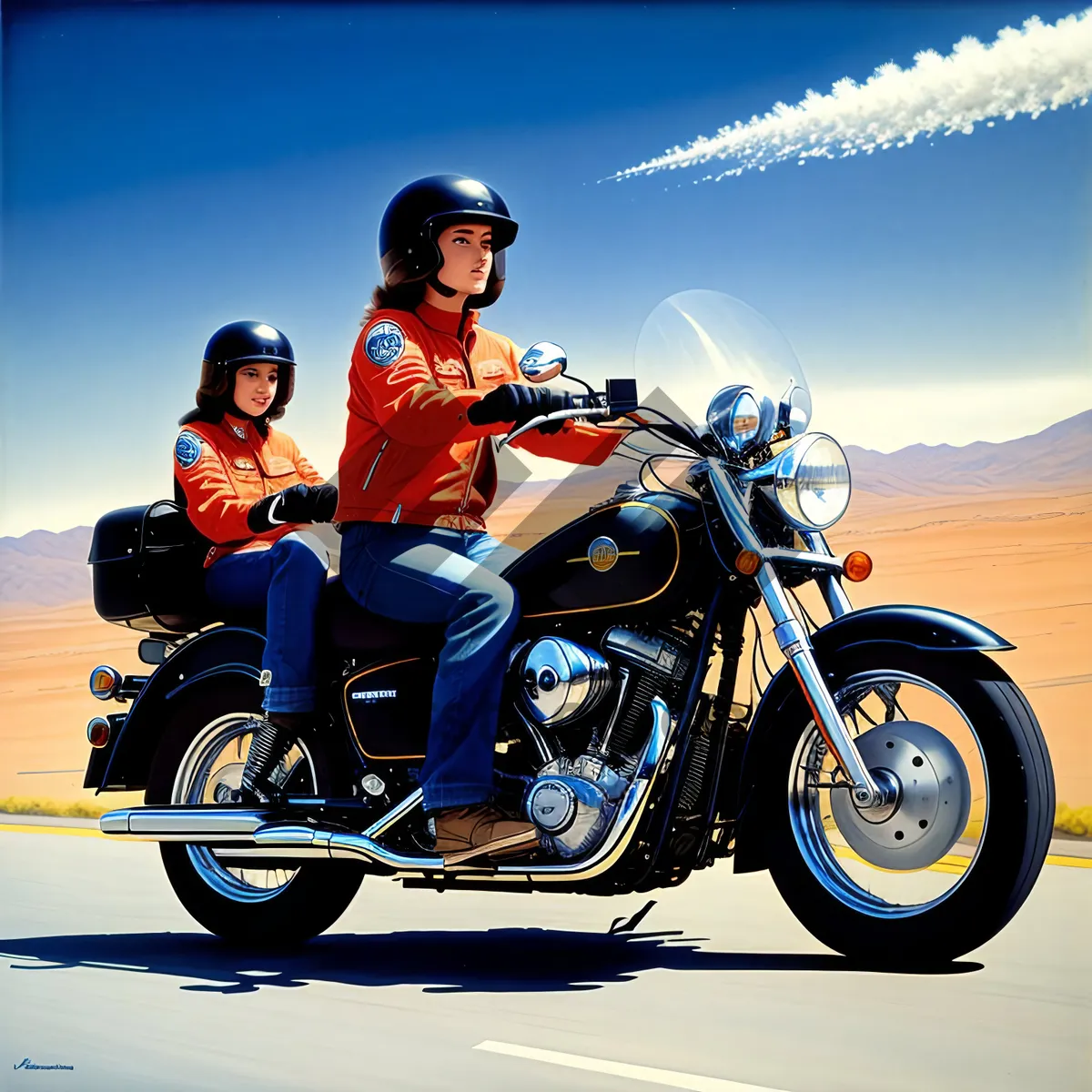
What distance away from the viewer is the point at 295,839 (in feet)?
13.8

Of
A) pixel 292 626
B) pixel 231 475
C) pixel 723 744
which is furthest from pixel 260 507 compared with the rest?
pixel 723 744

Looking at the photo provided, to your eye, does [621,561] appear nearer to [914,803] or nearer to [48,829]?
[914,803]

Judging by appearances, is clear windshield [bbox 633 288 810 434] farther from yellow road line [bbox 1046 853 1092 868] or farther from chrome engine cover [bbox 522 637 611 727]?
yellow road line [bbox 1046 853 1092 868]

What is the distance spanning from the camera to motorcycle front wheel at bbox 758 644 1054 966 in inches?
129

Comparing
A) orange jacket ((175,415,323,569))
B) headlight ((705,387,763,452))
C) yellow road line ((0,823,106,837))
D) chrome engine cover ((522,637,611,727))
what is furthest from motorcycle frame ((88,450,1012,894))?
yellow road line ((0,823,106,837))

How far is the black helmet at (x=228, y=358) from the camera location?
215 inches

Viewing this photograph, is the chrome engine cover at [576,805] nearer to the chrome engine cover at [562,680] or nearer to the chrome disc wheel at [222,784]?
the chrome engine cover at [562,680]

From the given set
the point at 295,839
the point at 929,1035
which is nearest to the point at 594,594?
the point at 295,839

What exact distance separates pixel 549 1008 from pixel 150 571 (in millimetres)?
2274

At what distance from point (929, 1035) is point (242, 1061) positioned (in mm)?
1644

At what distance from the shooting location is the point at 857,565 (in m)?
3.69

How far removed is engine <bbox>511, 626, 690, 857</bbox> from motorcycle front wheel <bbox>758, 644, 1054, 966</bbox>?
40cm

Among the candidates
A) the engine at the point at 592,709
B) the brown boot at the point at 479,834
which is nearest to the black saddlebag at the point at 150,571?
the brown boot at the point at 479,834

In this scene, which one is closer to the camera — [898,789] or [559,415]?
[898,789]
